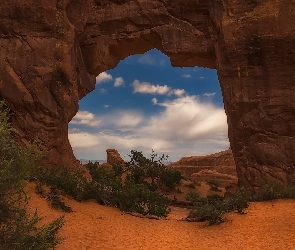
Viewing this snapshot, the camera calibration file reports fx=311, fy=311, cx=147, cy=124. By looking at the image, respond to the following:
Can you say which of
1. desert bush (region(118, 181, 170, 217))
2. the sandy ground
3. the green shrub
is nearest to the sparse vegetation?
desert bush (region(118, 181, 170, 217))

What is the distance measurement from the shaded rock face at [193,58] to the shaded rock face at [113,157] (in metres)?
17.0

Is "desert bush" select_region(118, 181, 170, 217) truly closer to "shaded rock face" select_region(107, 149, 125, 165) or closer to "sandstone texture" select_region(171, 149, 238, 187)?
"shaded rock face" select_region(107, 149, 125, 165)

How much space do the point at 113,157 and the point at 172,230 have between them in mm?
25119

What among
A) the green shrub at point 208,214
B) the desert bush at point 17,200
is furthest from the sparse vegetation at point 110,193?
the desert bush at point 17,200

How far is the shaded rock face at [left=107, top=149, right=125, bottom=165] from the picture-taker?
33.8m

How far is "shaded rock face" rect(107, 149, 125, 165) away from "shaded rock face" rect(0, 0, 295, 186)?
55.7 ft

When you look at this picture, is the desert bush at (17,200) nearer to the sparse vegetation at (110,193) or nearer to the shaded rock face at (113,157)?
the sparse vegetation at (110,193)

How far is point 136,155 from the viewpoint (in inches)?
982

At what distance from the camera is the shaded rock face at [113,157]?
111 ft

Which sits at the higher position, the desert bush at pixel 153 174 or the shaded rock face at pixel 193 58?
the shaded rock face at pixel 193 58

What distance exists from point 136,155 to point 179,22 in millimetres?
11757

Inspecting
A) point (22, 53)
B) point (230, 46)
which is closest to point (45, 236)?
point (22, 53)

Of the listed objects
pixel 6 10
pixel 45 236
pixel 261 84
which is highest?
Answer: pixel 6 10

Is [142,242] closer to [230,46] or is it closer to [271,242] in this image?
[271,242]
